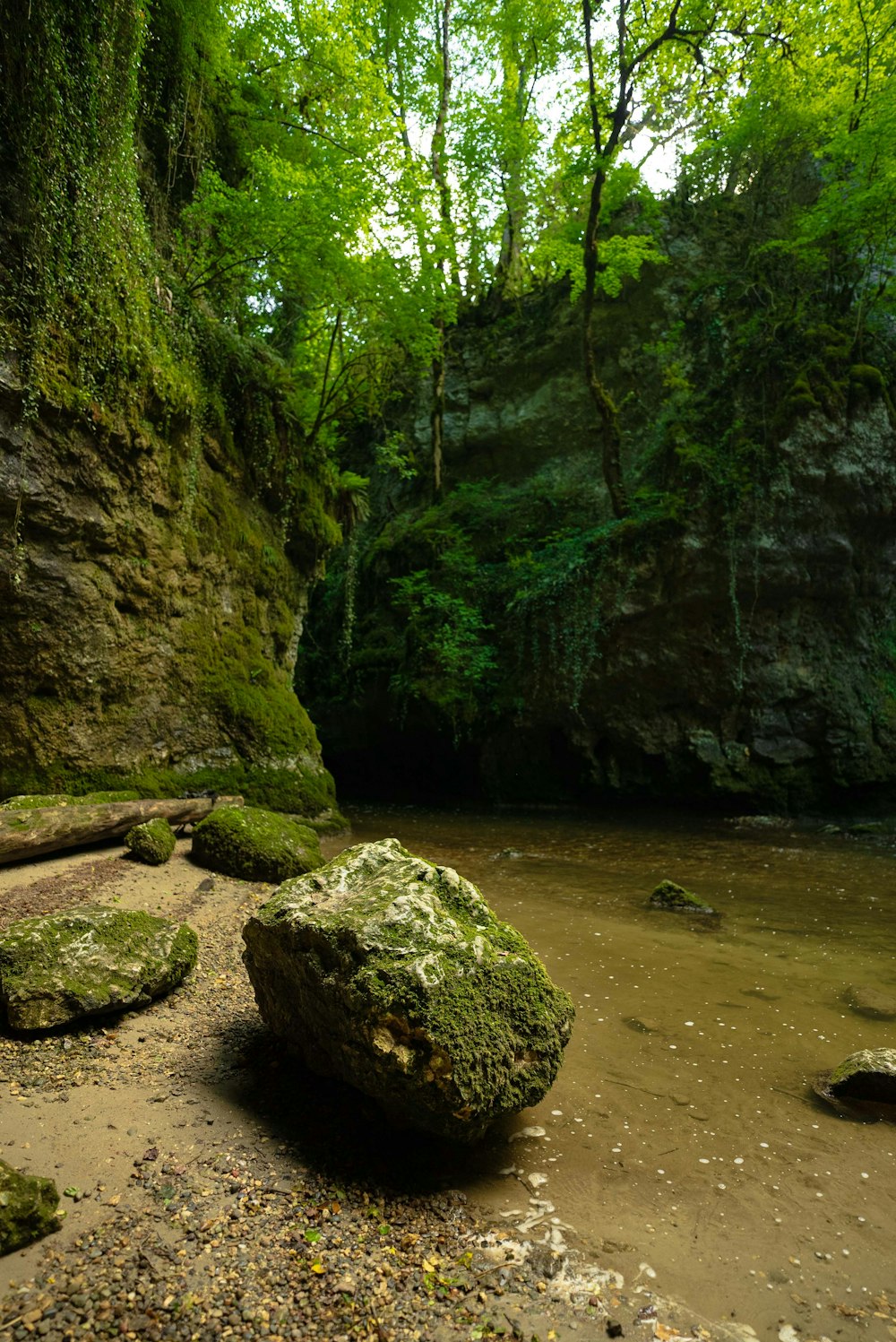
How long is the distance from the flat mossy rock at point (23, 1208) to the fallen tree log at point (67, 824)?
390 centimetres

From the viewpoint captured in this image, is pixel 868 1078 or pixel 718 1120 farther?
pixel 868 1078

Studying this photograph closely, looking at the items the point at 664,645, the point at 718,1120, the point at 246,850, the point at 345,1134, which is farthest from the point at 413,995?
the point at 664,645

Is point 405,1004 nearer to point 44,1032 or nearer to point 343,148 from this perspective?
point 44,1032

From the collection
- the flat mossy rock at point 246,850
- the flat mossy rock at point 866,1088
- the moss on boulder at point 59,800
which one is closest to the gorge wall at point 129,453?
the moss on boulder at point 59,800

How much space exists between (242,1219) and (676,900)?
564 cm

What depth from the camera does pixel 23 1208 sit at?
2.07 meters

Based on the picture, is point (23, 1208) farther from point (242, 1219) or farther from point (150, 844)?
point (150, 844)

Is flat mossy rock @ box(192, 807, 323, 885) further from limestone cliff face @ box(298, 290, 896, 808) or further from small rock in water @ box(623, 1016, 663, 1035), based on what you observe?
limestone cliff face @ box(298, 290, 896, 808)

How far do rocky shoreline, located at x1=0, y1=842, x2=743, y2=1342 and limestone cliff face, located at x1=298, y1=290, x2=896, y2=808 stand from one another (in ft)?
39.3

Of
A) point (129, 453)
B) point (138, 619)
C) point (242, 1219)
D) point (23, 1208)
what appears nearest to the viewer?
point (23, 1208)

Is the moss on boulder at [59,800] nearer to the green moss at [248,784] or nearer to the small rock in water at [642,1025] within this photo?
the green moss at [248,784]

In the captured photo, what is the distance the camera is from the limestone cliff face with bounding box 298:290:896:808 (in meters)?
13.1

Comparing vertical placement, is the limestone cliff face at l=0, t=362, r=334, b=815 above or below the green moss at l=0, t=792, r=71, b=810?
above

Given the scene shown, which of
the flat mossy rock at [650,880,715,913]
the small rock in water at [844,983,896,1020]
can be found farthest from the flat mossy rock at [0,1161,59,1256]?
the flat mossy rock at [650,880,715,913]
